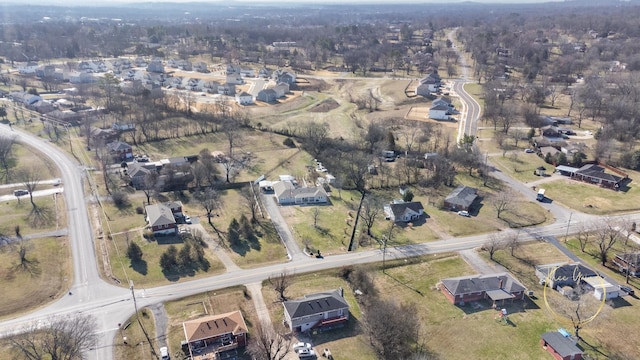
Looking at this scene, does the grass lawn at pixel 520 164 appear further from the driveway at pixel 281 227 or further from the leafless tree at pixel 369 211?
the driveway at pixel 281 227

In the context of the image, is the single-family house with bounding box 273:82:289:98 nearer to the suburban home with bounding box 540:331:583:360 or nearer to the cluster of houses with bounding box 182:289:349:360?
the cluster of houses with bounding box 182:289:349:360

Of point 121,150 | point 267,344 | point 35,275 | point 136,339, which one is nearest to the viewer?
point 267,344

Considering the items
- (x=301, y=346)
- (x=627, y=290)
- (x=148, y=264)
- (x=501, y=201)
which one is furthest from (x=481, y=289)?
(x=148, y=264)

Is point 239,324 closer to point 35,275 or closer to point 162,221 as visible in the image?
point 162,221

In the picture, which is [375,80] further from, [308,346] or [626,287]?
[308,346]

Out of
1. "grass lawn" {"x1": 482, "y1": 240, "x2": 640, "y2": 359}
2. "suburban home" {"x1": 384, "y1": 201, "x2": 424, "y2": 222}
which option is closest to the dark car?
"grass lawn" {"x1": 482, "y1": 240, "x2": 640, "y2": 359}

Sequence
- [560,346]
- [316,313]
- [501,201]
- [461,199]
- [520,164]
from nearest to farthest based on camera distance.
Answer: [560,346] < [316,313] < [501,201] < [461,199] < [520,164]

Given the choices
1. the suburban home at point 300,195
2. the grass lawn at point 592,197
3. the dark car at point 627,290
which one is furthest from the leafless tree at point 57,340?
the grass lawn at point 592,197
